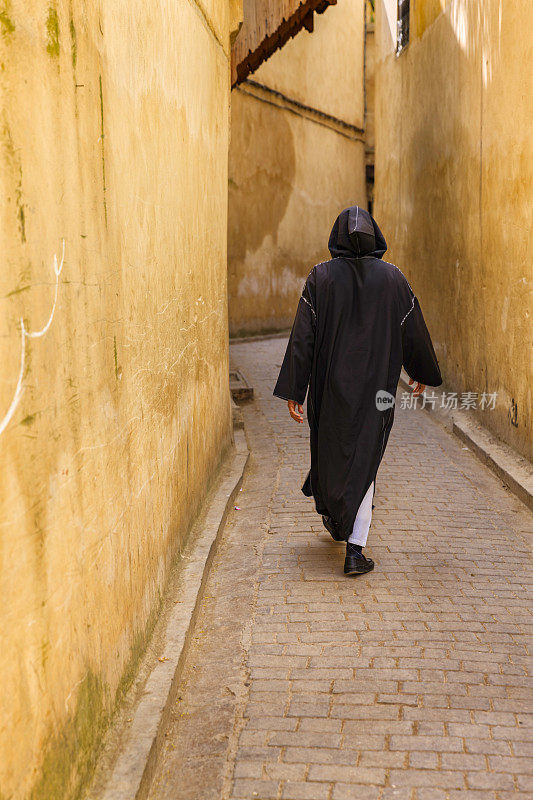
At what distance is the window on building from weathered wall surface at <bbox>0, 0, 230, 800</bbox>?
323 inches

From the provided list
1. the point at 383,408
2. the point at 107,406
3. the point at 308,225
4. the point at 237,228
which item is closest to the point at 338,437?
the point at 383,408

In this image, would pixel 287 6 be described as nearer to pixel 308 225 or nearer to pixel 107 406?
pixel 107 406

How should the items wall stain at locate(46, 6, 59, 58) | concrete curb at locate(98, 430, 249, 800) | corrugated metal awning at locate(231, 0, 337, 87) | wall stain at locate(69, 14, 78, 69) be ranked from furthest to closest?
corrugated metal awning at locate(231, 0, 337, 87), concrete curb at locate(98, 430, 249, 800), wall stain at locate(69, 14, 78, 69), wall stain at locate(46, 6, 59, 58)

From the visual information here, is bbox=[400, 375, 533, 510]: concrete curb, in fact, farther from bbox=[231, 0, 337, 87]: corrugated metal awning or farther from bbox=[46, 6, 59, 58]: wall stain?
bbox=[46, 6, 59, 58]: wall stain

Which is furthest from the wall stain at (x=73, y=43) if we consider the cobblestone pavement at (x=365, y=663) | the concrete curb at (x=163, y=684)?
the cobblestone pavement at (x=365, y=663)

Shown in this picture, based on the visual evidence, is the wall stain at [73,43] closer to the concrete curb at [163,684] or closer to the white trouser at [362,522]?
the concrete curb at [163,684]

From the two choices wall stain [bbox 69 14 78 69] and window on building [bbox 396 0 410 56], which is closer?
wall stain [bbox 69 14 78 69]

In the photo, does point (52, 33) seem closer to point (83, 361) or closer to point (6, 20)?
point (6, 20)

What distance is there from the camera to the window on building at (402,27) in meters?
12.2

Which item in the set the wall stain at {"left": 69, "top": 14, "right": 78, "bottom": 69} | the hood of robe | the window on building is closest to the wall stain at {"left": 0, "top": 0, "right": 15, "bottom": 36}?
the wall stain at {"left": 69, "top": 14, "right": 78, "bottom": 69}

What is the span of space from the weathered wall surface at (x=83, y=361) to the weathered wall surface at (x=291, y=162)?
12013mm

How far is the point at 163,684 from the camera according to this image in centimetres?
353

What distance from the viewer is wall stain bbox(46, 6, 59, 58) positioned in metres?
2.36

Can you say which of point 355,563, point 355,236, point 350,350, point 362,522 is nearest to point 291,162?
point 355,236
